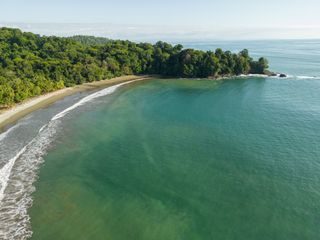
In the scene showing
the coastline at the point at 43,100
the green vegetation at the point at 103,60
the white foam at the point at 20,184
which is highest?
the green vegetation at the point at 103,60

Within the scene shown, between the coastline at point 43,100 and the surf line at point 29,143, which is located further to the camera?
the coastline at point 43,100

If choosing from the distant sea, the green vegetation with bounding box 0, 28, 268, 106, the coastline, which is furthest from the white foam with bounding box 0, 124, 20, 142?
the green vegetation with bounding box 0, 28, 268, 106

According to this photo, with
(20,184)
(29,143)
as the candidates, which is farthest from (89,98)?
(20,184)

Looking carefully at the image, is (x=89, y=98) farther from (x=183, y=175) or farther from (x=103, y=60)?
(x=183, y=175)

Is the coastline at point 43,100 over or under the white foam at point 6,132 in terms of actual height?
over

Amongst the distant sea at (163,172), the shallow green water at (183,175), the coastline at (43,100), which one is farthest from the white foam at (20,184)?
the coastline at (43,100)

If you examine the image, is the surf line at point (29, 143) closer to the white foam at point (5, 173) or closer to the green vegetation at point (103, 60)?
the white foam at point (5, 173)

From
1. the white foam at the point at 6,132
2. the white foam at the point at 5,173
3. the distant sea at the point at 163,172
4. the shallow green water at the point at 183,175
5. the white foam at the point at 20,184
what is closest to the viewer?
the shallow green water at the point at 183,175
